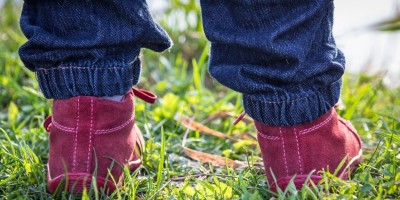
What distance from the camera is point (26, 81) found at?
99.3 inches

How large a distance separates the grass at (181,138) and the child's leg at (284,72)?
0.28 ft

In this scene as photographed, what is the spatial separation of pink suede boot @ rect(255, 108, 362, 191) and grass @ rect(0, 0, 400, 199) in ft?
0.12

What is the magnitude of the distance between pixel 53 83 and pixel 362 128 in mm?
1145

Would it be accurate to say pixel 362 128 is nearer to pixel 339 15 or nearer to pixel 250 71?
pixel 250 71

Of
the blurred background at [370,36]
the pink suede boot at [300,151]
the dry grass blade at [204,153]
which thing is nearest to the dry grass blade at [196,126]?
the dry grass blade at [204,153]

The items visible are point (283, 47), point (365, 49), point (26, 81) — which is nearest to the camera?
point (283, 47)

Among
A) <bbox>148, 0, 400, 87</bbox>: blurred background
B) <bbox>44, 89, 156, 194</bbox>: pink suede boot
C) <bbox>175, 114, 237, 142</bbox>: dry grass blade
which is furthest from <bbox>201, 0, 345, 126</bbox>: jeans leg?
<bbox>148, 0, 400, 87</bbox>: blurred background

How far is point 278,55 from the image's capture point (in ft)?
4.35

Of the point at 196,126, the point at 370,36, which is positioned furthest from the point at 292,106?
the point at 370,36

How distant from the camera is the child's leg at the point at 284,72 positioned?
133 centimetres

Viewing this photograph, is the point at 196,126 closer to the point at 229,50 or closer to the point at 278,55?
the point at 229,50

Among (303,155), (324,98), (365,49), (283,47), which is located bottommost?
(365,49)

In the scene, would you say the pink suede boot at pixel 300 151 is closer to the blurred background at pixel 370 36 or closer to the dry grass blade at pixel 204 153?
the dry grass blade at pixel 204 153

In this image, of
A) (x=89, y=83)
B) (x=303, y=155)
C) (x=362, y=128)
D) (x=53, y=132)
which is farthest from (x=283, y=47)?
(x=362, y=128)
